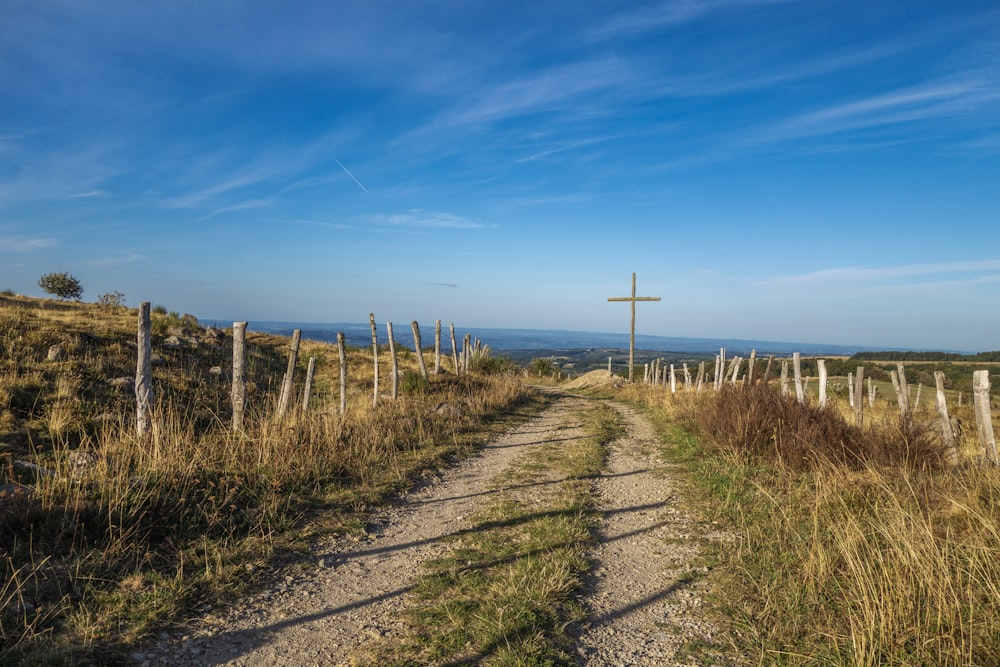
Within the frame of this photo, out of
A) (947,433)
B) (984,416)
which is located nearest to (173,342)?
(947,433)

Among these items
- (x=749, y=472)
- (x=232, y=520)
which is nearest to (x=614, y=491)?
(x=749, y=472)

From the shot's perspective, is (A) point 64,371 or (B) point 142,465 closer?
(B) point 142,465

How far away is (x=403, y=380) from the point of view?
17781mm

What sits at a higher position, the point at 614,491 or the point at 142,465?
the point at 142,465

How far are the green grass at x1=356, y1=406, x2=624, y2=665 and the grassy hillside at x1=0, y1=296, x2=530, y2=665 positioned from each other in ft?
5.11

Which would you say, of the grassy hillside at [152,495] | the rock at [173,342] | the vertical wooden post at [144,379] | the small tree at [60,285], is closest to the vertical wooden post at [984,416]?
the grassy hillside at [152,495]

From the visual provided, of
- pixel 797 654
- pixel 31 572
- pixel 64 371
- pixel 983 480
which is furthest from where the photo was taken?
pixel 64 371

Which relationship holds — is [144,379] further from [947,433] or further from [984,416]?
[947,433]

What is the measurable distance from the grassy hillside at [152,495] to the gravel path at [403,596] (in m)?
0.39

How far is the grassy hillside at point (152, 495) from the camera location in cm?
408

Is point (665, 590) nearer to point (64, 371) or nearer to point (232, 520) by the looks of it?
point (232, 520)

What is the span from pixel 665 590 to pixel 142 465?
5777 millimetres

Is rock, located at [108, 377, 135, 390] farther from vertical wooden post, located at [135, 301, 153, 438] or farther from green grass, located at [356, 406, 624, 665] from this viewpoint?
green grass, located at [356, 406, 624, 665]

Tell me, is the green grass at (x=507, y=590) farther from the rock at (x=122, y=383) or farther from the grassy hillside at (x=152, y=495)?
the rock at (x=122, y=383)
